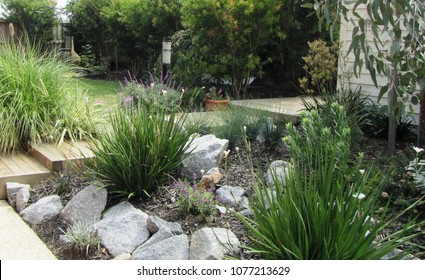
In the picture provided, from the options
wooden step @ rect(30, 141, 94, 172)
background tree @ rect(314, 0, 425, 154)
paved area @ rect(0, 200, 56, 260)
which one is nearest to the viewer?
background tree @ rect(314, 0, 425, 154)

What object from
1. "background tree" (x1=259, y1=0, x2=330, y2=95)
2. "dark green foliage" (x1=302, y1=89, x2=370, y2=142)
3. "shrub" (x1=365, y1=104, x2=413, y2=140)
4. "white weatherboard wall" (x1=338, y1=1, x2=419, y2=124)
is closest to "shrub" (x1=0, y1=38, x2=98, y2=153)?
"dark green foliage" (x1=302, y1=89, x2=370, y2=142)

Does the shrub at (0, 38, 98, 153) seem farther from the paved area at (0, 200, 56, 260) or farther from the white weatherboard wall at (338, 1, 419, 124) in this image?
the white weatherboard wall at (338, 1, 419, 124)

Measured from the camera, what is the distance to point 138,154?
4.04 m

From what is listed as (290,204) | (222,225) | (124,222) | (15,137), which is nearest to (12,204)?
(15,137)

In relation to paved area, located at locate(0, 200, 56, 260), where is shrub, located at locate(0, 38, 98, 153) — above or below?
above

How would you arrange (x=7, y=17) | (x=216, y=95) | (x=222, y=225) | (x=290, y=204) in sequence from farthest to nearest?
(x=7, y=17), (x=216, y=95), (x=222, y=225), (x=290, y=204)

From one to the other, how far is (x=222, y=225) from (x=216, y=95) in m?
5.21

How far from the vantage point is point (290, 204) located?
2666 millimetres

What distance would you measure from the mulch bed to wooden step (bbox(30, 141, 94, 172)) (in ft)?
0.36

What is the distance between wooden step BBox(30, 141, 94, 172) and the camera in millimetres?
4723

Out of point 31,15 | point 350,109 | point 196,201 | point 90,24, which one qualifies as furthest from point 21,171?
point 31,15

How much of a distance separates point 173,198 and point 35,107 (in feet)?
7.58

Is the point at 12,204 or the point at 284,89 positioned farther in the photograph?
the point at 284,89
